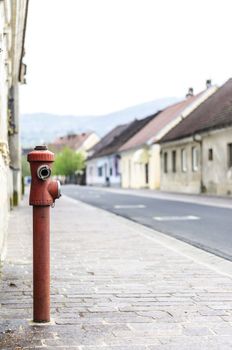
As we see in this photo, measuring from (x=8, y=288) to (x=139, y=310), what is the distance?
5.23 ft

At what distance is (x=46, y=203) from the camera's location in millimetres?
4754

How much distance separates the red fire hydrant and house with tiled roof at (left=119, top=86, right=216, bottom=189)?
138ft

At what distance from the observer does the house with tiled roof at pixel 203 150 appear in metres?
32.5

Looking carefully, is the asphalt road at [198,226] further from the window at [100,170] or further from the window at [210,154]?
the window at [100,170]

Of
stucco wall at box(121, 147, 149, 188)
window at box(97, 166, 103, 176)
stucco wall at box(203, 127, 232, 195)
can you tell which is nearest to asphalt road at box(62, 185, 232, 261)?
stucco wall at box(203, 127, 232, 195)

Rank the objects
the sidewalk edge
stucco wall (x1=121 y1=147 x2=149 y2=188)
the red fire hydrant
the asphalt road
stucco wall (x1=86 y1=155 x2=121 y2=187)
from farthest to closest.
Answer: stucco wall (x1=86 y1=155 x2=121 y2=187) < stucco wall (x1=121 y1=147 x2=149 y2=188) < the asphalt road < the sidewalk edge < the red fire hydrant

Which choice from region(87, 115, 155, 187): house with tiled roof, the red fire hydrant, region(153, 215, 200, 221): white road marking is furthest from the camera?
region(87, 115, 155, 187): house with tiled roof

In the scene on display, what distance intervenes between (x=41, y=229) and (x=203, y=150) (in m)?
31.6

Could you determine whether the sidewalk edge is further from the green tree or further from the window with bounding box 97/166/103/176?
the green tree

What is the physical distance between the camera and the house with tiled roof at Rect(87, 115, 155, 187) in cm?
6529

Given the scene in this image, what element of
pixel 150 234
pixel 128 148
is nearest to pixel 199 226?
pixel 150 234

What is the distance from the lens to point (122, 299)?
5605 mm

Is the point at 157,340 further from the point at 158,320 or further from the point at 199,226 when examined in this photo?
the point at 199,226

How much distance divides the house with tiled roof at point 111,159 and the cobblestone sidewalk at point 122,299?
53.8 meters
